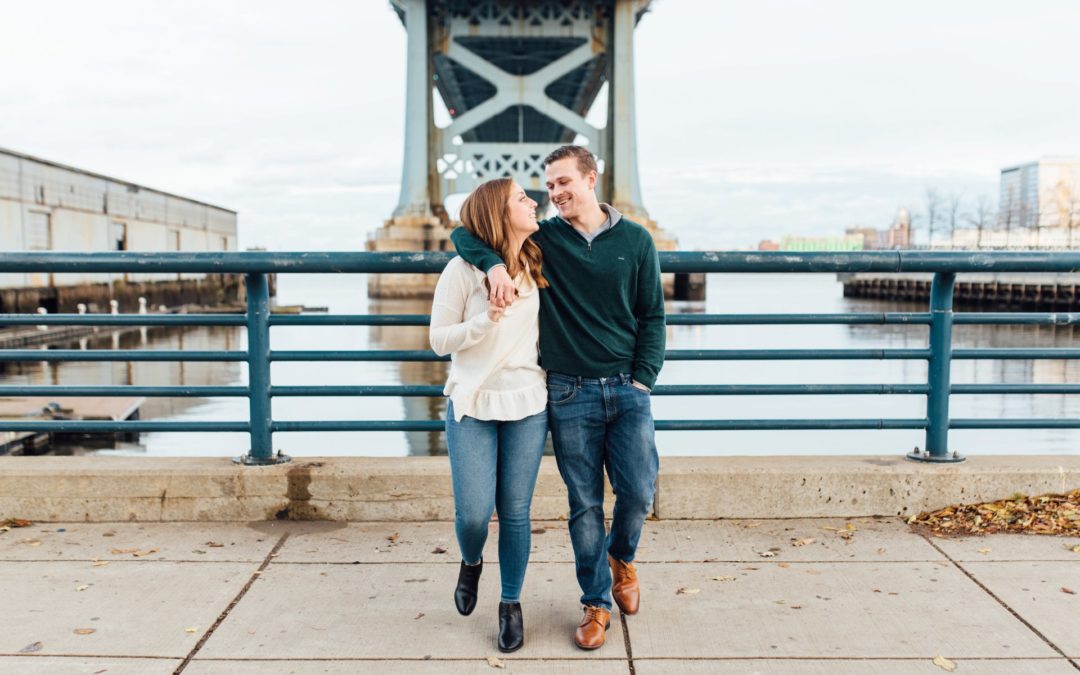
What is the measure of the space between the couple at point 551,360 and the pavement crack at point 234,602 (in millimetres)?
1024

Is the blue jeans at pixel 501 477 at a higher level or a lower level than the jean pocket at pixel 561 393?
lower

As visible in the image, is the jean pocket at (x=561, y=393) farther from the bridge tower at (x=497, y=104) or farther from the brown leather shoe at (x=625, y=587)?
the bridge tower at (x=497, y=104)

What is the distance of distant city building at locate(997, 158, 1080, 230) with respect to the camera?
107 metres

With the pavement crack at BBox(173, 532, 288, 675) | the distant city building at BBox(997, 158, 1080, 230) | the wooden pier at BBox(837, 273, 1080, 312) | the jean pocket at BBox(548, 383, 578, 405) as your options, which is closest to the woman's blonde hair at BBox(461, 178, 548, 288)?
the jean pocket at BBox(548, 383, 578, 405)

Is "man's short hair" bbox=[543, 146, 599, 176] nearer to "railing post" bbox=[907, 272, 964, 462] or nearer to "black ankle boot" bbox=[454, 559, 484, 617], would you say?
"black ankle boot" bbox=[454, 559, 484, 617]

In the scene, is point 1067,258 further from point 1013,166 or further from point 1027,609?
point 1013,166

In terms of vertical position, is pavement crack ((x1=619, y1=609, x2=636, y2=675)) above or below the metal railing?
below

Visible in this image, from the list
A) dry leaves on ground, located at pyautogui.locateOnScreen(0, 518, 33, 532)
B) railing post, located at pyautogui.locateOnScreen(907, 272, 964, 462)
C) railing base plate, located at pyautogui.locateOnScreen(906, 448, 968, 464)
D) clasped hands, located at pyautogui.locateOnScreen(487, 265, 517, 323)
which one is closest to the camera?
clasped hands, located at pyautogui.locateOnScreen(487, 265, 517, 323)

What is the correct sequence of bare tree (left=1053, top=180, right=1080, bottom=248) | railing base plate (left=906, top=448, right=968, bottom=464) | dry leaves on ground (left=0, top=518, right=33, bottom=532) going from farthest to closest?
bare tree (left=1053, top=180, right=1080, bottom=248) → railing base plate (left=906, top=448, right=968, bottom=464) → dry leaves on ground (left=0, top=518, right=33, bottom=532)

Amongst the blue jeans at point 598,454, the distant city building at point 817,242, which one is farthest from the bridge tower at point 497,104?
the distant city building at point 817,242

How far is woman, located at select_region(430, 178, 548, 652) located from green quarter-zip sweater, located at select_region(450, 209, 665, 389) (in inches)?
3.0

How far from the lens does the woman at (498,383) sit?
3.32m

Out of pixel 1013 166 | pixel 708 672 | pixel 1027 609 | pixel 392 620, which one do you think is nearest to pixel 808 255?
pixel 1027 609

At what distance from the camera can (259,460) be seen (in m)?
5.20
